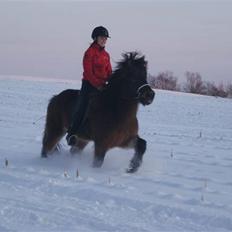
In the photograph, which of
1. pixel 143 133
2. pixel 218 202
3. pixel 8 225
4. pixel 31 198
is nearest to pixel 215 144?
pixel 143 133

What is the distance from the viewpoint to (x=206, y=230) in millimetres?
5109

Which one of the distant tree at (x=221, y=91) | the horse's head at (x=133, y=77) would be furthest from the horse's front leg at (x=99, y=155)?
the distant tree at (x=221, y=91)

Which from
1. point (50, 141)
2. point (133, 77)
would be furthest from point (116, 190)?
point (50, 141)

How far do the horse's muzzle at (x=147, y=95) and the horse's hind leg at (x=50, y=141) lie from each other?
2447 millimetres

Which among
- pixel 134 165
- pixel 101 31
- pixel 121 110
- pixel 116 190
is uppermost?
pixel 101 31

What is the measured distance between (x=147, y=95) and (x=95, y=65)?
1313 mm

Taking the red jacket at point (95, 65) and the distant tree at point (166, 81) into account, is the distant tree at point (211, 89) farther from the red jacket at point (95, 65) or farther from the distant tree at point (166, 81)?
the red jacket at point (95, 65)

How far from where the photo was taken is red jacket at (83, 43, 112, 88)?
8.70 meters

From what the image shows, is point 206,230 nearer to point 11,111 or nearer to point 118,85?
point 118,85

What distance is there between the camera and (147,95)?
7.88m

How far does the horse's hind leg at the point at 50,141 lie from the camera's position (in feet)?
31.7

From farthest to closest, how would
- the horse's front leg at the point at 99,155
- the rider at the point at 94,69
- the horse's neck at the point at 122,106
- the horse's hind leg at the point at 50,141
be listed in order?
the horse's hind leg at the point at 50,141 → the rider at the point at 94,69 → the horse's front leg at the point at 99,155 → the horse's neck at the point at 122,106

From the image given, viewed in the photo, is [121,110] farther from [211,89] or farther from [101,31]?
[211,89]

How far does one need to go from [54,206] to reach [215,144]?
7.29 meters
